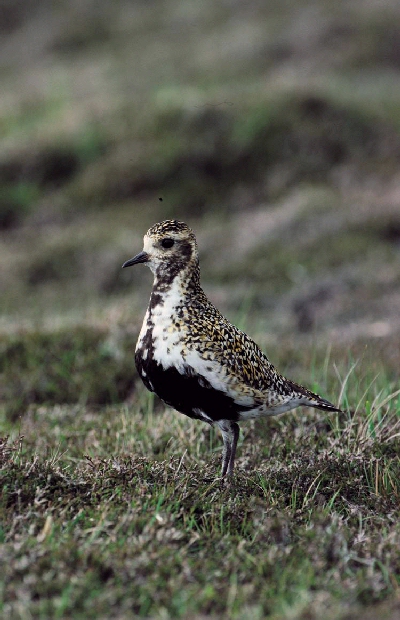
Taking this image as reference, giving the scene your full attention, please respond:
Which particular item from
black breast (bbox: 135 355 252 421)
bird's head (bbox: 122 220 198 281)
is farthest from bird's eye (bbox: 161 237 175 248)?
black breast (bbox: 135 355 252 421)

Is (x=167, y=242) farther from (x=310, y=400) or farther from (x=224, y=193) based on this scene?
(x=224, y=193)

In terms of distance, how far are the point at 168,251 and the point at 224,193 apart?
9.34 m

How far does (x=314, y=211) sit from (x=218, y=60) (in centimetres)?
969

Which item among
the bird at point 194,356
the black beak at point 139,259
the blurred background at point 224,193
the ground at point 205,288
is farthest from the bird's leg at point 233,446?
the blurred background at point 224,193

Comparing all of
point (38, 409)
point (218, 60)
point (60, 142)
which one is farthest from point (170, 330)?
point (218, 60)

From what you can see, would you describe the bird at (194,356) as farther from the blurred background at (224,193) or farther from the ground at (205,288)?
the blurred background at (224,193)

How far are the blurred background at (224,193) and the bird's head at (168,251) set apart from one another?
3340 mm

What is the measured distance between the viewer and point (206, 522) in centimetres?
446

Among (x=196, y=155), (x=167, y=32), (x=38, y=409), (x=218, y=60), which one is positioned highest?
(x=167, y=32)

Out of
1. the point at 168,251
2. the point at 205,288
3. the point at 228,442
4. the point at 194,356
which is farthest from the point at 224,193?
the point at 194,356

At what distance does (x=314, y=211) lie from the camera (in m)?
13.1

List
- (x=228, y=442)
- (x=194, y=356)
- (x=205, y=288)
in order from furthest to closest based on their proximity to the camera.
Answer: (x=205, y=288)
(x=228, y=442)
(x=194, y=356)

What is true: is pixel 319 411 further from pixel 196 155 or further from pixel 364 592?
pixel 196 155

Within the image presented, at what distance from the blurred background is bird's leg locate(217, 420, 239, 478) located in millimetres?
3132
